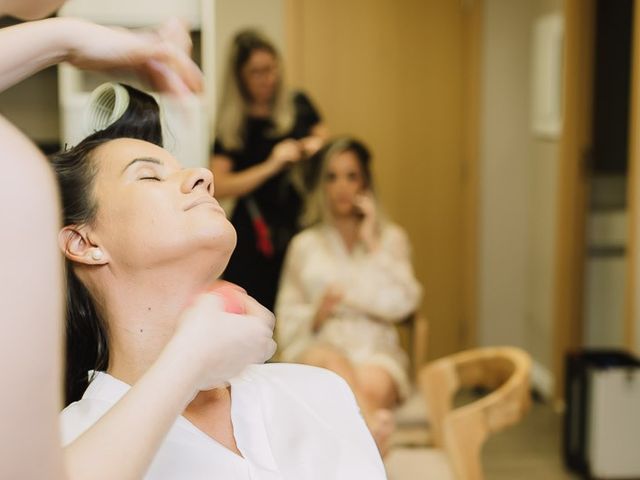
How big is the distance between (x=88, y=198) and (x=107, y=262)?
0.24 ft

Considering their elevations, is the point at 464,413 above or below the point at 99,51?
below

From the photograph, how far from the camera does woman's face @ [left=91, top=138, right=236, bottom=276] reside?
922 millimetres

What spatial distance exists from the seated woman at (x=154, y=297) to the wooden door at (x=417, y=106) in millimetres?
3036

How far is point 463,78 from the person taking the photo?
13.7 feet

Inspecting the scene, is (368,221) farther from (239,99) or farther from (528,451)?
(528,451)

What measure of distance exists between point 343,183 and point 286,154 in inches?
9.2

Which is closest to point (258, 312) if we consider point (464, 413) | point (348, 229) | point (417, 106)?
point (464, 413)

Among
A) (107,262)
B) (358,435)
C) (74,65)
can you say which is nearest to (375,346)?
(358,435)

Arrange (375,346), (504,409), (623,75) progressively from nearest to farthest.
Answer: (504,409)
(375,346)
(623,75)

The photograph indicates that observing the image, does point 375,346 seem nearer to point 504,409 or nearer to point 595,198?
point 504,409

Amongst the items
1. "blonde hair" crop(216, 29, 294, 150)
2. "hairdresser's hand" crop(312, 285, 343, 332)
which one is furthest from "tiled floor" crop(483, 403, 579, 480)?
"blonde hair" crop(216, 29, 294, 150)

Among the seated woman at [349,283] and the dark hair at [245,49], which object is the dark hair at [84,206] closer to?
the seated woman at [349,283]

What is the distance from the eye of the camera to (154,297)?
0.96m

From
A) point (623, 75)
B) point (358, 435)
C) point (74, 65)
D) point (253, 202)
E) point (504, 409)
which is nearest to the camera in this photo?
point (74, 65)
